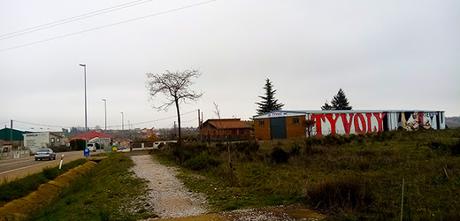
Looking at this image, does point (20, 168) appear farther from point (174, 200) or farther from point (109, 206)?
point (174, 200)

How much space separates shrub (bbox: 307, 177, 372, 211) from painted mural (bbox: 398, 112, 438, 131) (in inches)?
2222

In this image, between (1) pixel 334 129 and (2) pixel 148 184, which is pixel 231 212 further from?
(1) pixel 334 129

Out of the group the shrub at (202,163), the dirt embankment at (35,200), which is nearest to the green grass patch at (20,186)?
the dirt embankment at (35,200)

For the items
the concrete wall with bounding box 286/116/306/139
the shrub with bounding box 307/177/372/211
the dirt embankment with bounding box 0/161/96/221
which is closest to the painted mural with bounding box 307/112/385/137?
the concrete wall with bounding box 286/116/306/139

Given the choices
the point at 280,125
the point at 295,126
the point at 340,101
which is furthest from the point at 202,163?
the point at 340,101

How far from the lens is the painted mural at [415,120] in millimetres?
62925

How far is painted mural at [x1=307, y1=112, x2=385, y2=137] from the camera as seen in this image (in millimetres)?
53812

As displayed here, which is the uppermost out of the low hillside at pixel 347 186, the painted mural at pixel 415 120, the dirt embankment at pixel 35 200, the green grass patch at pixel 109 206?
the painted mural at pixel 415 120

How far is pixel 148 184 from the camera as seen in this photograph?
16297mm

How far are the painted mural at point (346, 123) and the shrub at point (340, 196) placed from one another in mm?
43096

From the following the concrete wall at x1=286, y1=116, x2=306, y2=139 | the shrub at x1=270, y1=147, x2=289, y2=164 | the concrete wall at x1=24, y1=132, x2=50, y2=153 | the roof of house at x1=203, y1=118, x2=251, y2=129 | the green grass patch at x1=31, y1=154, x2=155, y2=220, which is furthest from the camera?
the concrete wall at x1=24, y1=132, x2=50, y2=153

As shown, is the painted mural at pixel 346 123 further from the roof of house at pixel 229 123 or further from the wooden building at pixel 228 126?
the roof of house at pixel 229 123

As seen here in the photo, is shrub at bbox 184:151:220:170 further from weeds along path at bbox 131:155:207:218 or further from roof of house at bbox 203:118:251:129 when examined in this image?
roof of house at bbox 203:118:251:129

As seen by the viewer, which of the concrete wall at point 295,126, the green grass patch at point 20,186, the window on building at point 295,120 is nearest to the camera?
the green grass patch at point 20,186
